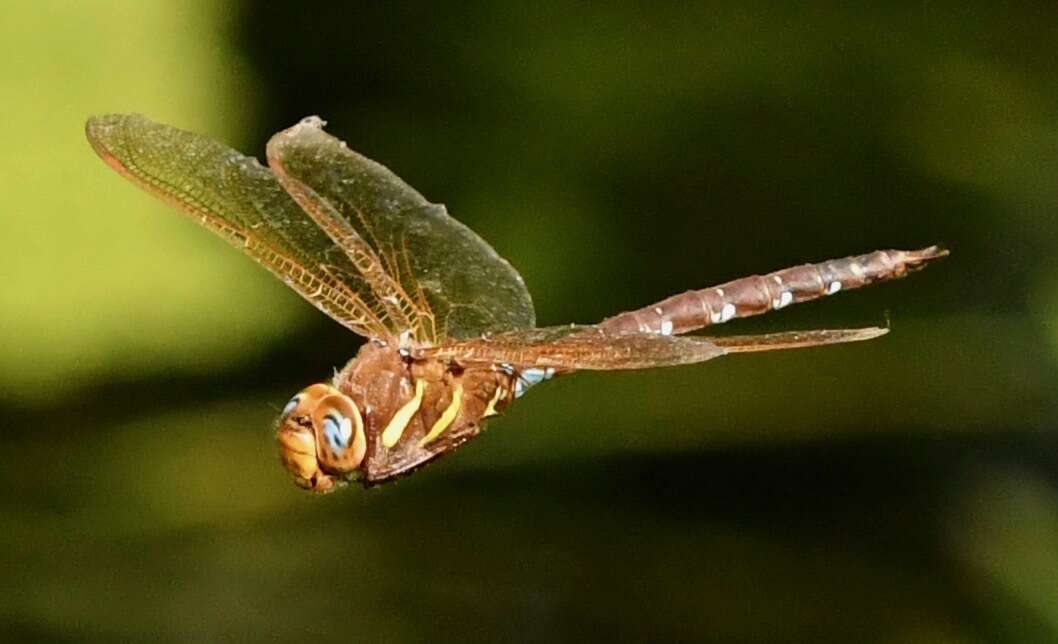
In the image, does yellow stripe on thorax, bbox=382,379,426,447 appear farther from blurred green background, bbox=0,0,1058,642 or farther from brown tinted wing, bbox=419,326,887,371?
blurred green background, bbox=0,0,1058,642

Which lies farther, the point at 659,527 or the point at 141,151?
the point at 659,527

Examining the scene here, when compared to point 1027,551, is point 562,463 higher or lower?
higher

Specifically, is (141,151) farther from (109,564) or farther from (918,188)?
(918,188)

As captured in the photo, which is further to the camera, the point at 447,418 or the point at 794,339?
the point at 447,418

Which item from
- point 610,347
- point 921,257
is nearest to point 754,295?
point 921,257

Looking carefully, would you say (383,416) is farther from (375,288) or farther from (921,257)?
(921,257)

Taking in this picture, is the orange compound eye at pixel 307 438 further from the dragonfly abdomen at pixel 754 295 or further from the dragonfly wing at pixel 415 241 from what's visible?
the dragonfly abdomen at pixel 754 295

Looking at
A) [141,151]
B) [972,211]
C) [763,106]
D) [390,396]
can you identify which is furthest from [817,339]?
[972,211]
